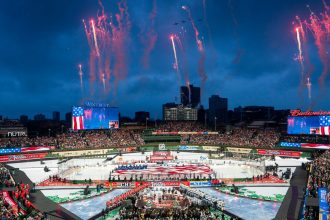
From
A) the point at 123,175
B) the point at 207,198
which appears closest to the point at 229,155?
the point at 123,175

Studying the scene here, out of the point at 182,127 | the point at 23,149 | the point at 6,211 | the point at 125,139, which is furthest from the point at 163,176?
the point at 182,127

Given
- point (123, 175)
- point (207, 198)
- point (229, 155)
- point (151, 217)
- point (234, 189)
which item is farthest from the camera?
point (229, 155)

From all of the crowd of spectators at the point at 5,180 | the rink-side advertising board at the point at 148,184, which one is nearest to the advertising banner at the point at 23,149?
the crowd of spectators at the point at 5,180

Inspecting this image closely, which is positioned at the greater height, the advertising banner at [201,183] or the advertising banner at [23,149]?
the advertising banner at [23,149]

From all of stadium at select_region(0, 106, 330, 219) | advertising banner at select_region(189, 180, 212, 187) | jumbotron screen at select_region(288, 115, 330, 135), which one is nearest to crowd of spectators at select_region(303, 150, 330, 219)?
stadium at select_region(0, 106, 330, 219)

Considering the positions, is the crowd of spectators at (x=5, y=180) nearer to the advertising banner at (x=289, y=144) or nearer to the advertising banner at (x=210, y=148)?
the advertising banner at (x=210, y=148)

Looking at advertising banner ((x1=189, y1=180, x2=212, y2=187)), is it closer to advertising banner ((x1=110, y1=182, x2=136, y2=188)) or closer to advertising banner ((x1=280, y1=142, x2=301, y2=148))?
advertising banner ((x1=110, y1=182, x2=136, y2=188))

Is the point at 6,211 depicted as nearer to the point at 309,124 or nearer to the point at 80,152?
the point at 80,152

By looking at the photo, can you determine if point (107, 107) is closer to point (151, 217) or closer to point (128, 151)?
point (128, 151)
